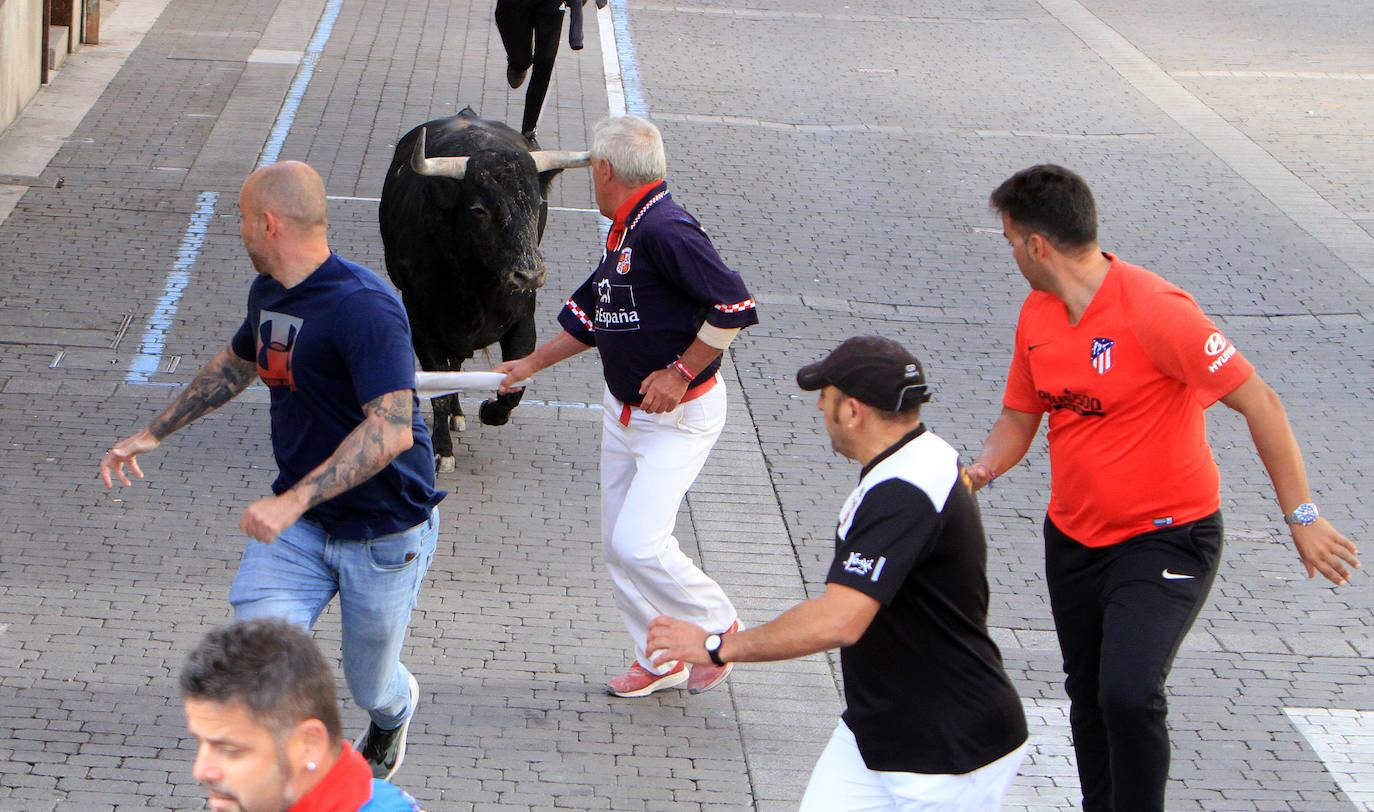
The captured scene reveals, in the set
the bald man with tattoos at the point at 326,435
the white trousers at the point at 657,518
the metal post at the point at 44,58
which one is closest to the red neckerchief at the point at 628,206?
the white trousers at the point at 657,518

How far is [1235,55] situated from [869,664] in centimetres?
1672

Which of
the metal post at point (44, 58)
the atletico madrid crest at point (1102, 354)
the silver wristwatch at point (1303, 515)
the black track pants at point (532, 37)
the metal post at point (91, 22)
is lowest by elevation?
the metal post at point (91, 22)

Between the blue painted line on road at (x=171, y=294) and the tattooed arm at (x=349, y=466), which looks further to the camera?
the blue painted line on road at (x=171, y=294)

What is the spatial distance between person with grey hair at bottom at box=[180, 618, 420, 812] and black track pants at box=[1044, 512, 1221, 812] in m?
2.45

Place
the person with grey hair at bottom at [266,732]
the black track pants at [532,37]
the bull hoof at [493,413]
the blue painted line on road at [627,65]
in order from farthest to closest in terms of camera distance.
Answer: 1. the blue painted line on road at [627,65]
2. the black track pants at [532,37]
3. the bull hoof at [493,413]
4. the person with grey hair at bottom at [266,732]

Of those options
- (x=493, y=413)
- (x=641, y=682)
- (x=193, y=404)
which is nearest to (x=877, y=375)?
(x=193, y=404)

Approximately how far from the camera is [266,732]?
2537 mm

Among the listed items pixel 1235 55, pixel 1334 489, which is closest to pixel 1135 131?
pixel 1235 55

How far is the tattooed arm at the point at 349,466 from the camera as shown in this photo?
3.97m

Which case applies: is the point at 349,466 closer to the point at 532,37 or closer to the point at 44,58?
the point at 532,37

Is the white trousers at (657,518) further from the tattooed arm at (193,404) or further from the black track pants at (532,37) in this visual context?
the black track pants at (532,37)

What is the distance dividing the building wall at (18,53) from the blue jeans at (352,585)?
9.49m

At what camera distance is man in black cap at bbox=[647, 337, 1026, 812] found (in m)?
3.57

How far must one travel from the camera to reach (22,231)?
413 inches
